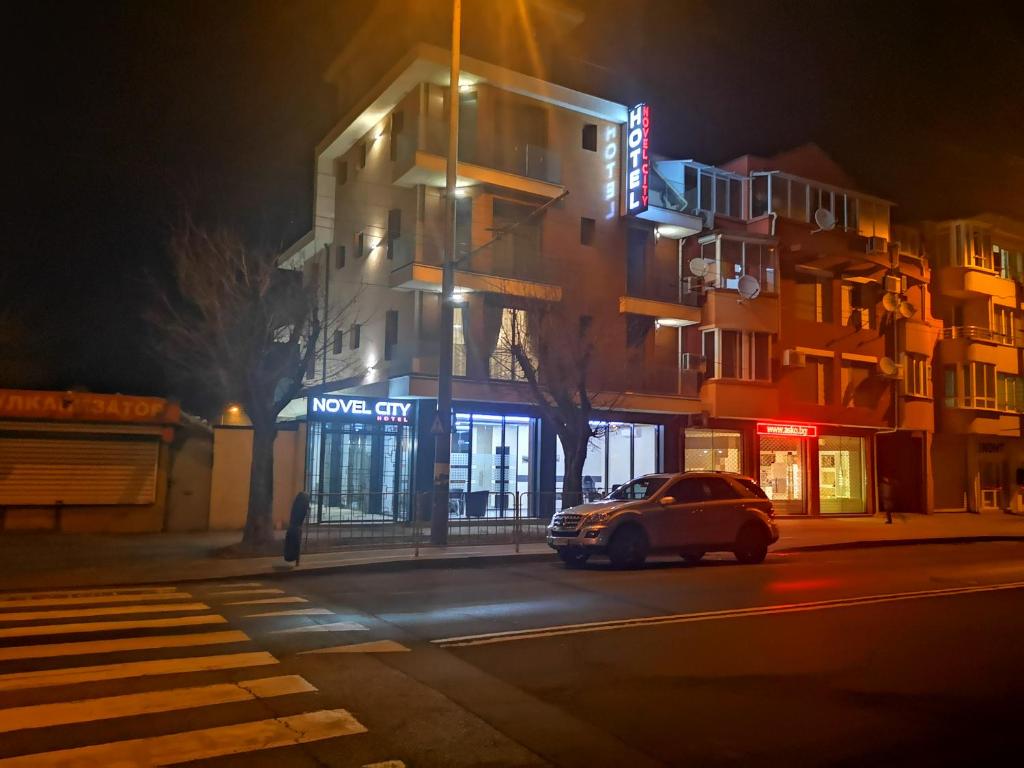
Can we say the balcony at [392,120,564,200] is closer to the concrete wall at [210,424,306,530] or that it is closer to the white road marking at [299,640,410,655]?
the concrete wall at [210,424,306,530]

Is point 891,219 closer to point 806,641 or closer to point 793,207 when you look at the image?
point 793,207

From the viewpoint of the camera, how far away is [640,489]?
643 inches

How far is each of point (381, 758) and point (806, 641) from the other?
5559 mm

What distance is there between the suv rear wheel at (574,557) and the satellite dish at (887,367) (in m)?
20.6

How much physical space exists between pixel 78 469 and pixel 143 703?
50.9ft

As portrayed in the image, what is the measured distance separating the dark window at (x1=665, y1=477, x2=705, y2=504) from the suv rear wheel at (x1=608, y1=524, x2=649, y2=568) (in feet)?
3.45

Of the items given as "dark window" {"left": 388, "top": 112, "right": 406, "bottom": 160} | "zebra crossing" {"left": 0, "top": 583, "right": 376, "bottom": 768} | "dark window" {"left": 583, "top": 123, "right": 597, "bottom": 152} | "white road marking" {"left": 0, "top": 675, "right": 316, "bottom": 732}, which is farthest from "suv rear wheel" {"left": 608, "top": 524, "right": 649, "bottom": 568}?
"dark window" {"left": 583, "top": 123, "right": 597, "bottom": 152}

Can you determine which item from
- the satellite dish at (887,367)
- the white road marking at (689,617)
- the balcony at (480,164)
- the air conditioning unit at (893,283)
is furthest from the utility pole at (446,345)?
the air conditioning unit at (893,283)

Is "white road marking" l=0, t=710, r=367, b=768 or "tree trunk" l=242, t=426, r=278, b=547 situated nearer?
"white road marking" l=0, t=710, r=367, b=768

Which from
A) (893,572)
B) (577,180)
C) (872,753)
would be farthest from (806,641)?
(577,180)

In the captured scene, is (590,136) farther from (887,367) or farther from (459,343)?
(887,367)

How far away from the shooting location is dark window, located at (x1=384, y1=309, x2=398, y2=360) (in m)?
26.0

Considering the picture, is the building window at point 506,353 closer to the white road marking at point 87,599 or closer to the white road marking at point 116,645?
the white road marking at point 87,599

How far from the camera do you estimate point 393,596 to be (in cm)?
1226
